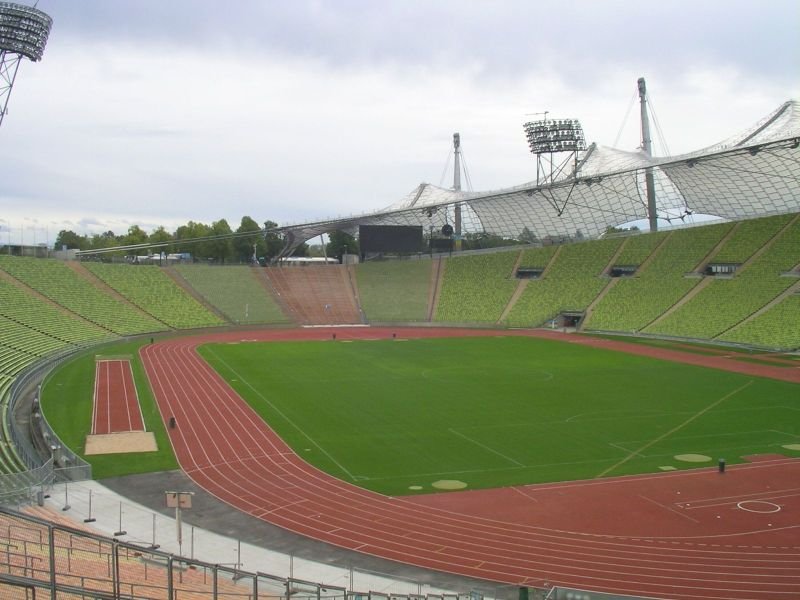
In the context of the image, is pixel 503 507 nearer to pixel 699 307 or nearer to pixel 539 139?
pixel 699 307

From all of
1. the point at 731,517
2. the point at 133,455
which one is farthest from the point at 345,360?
the point at 731,517

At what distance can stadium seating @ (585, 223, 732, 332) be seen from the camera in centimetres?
6588

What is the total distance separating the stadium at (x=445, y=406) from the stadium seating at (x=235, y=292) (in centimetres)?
39

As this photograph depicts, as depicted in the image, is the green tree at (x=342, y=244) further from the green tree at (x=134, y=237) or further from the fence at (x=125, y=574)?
the fence at (x=125, y=574)

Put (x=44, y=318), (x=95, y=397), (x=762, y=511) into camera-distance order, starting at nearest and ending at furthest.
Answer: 1. (x=762, y=511)
2. (x=95, y=397)
3. (x=44, y=318)

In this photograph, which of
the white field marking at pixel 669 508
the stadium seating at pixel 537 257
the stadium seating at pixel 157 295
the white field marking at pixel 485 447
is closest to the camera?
the white field marking at pixel 669 508

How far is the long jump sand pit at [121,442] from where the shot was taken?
26.4 metres

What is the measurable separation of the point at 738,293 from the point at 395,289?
1462 inches

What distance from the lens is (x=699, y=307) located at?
62.4 metres

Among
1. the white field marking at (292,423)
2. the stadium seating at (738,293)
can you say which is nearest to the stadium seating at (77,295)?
the white field marking at (292,423)

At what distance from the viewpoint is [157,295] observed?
7262 cm

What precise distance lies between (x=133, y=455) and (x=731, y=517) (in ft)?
61.6

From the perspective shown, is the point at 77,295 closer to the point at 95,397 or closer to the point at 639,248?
the point at 95,397

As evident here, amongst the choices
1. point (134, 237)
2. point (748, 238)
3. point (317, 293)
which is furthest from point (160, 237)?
point (748, 238)
